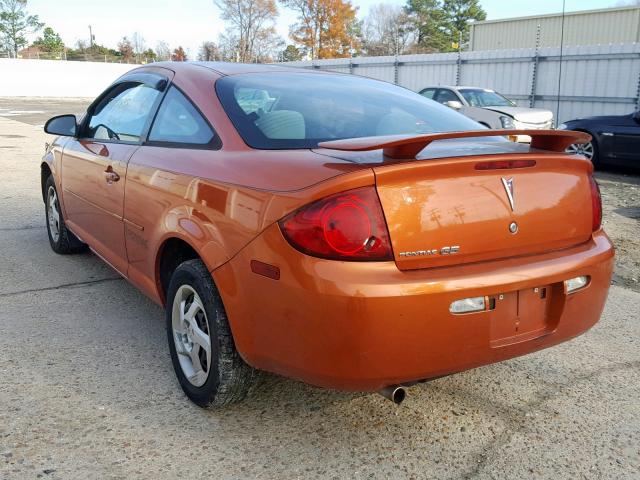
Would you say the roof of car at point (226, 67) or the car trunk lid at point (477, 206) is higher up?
the roof of car at point (226, 67)

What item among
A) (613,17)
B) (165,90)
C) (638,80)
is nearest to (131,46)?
(613,17)

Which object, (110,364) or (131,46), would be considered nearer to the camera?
(110,364)

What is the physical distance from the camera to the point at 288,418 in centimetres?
277

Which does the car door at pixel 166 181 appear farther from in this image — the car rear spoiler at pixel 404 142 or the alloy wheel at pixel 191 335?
the car rear spoiler at pixel 404 142

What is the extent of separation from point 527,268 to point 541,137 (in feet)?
2.03

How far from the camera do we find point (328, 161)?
7.50 feet

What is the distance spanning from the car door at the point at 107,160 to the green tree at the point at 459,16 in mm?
71518

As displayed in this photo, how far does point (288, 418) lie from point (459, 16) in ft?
247

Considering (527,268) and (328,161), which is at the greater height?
(328,161)

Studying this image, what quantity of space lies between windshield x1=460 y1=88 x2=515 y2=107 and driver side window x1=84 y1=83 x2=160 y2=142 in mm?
10923

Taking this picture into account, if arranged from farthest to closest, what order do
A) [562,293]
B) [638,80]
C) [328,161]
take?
[638,80] → [562,293] → [328,161]

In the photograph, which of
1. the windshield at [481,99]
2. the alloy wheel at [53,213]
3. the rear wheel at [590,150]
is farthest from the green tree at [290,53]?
the alloy wheel at [53,213]

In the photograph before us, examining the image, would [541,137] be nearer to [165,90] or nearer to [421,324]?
[421,324]

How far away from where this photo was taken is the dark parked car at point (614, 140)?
33.9 feet
